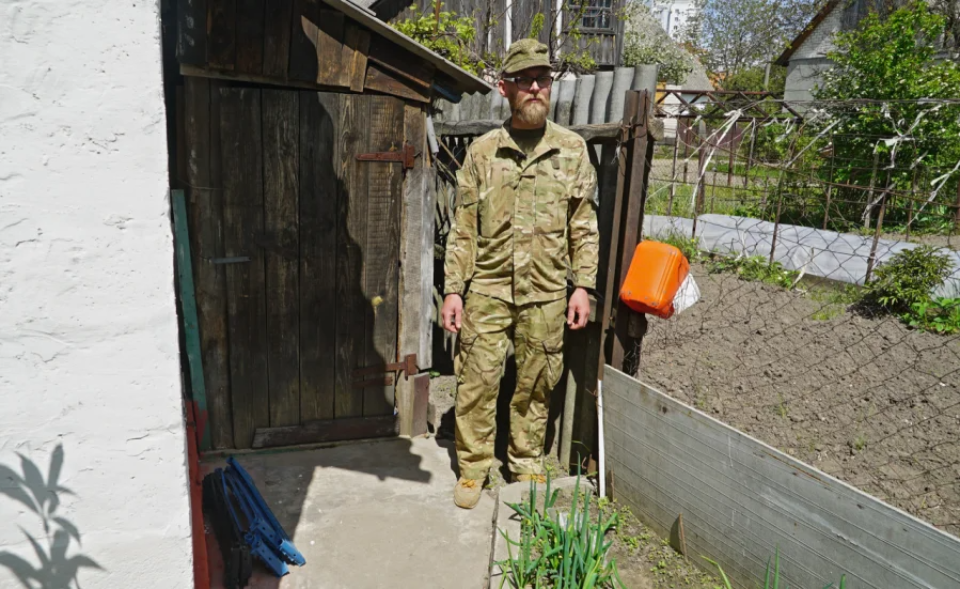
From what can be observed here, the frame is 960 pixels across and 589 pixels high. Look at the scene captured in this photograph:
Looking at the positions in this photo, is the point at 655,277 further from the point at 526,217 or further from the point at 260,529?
the point at 260,529

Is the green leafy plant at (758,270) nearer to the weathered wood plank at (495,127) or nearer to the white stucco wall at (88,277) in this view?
the weathered wood plank at (495,127)

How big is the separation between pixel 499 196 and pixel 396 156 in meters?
0.92

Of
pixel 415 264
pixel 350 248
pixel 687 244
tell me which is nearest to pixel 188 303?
pixel 350 248

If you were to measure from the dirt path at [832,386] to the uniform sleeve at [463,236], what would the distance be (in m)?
1.99

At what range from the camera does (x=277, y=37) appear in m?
3.49

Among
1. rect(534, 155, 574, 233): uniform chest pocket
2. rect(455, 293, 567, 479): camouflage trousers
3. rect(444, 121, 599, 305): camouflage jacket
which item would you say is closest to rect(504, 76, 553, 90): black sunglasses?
rect(444, 121, 599, 305): camouflage jacket

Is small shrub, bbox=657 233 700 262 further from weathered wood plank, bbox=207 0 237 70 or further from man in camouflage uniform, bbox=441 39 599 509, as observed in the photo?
weathered wood plank, bbox=207 0 237 70

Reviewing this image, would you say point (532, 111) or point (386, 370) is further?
point (386, 370)

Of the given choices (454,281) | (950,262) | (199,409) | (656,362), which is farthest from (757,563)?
(950,262)

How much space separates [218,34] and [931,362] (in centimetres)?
513

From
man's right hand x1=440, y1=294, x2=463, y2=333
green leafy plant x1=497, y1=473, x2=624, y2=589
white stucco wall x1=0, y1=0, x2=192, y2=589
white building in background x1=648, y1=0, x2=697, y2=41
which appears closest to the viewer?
white stucco wall x1=0, y1=0, x2=192, y2=589

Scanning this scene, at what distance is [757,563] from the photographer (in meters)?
2.62

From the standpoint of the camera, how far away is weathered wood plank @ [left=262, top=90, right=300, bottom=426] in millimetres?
3715

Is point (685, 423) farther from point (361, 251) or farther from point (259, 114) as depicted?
point (259, 114)
